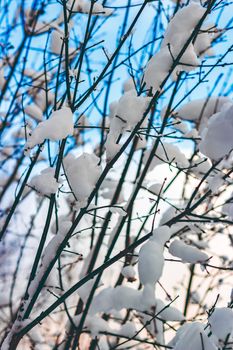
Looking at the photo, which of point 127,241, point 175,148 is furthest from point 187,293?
point 175,148

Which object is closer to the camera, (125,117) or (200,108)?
(125,117)

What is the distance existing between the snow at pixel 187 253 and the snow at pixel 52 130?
779 millimetres

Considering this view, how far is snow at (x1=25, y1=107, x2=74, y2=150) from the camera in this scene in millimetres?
1553

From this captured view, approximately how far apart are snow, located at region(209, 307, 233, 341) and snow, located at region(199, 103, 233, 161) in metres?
0.57

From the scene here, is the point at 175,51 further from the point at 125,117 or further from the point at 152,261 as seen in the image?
the point at 152,261

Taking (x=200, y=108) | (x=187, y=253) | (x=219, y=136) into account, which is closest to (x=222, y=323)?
(x=187, y=253)

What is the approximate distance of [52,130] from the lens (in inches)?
61.4

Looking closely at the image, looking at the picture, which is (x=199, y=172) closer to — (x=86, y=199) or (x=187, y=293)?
(x=86, y=199)

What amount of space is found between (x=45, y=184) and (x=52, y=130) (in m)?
0.28

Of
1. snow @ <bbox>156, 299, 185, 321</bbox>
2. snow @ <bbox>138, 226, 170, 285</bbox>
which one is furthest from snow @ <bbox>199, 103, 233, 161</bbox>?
snow @ <bbox>156, 299, 185, 321</bbox>

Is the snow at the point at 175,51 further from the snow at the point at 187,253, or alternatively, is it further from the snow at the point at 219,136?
the snow at the point at 187,253

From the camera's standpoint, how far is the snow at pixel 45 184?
1730 mm

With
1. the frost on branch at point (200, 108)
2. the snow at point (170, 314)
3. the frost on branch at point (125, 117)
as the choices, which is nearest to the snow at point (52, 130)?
the frost on branch at point (125, 117)

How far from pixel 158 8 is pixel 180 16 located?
1.36 meters
